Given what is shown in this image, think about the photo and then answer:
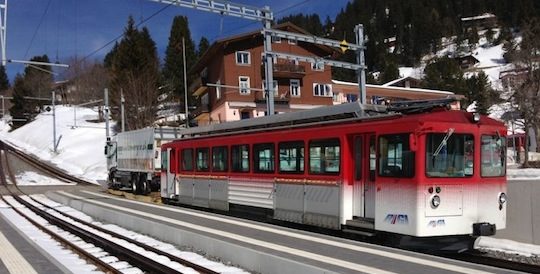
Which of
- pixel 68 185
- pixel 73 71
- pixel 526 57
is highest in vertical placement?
pixel 73 71

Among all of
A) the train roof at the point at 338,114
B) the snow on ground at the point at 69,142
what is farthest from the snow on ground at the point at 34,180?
A: the train roof at the point at 338,114

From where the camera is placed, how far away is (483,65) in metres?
142

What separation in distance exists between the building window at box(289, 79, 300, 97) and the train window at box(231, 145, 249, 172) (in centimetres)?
4404

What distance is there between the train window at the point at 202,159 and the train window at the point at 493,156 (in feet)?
31.5

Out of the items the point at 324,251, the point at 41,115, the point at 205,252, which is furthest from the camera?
A: the point at 41,115

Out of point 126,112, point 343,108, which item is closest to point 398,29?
point 126,112

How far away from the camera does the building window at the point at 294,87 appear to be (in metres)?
60.5

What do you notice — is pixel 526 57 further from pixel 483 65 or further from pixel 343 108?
pixel 483 65

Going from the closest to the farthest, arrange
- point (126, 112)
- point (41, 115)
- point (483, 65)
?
point (126, 112)
point (41, 115)
point (483, 65)

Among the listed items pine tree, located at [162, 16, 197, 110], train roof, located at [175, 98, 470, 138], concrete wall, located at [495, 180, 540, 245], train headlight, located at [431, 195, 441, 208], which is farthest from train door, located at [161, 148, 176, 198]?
pine tree, located at [162, 16, 197, 110]

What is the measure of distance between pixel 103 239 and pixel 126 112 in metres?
45.5

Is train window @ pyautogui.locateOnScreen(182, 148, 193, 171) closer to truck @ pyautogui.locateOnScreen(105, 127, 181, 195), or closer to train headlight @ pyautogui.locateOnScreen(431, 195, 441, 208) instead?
truck @ pyautogui.locateOnScreen(105, 127, 181, 195)

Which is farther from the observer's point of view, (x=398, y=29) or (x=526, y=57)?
(x=398, y=29)

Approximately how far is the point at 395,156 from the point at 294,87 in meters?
50.4
